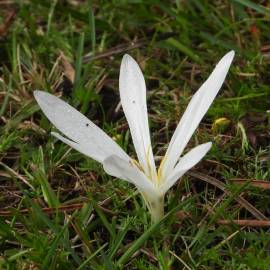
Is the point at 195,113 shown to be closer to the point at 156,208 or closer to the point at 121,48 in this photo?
the point at 156,208

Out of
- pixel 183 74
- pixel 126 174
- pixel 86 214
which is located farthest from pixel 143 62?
pixel 126 174

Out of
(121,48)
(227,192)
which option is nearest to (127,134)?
(227,192)

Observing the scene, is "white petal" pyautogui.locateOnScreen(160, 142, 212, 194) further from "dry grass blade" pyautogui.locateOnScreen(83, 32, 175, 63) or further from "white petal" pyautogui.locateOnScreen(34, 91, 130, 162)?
"dry grass blade" pyautogui.locateOnScreen(83, 32, 175, 63)

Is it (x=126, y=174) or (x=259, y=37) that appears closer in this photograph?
(x=126, y=174)

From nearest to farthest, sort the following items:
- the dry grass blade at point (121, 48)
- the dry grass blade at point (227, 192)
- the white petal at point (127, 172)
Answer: the white petal at point (127, 172) → the dry grass blade at point (227, 192) → the dry grass blade at point (121, 48)

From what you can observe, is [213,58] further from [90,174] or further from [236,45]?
[90,174]

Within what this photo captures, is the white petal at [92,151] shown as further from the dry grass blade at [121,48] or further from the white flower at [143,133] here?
the dry grass blade at [121,48]

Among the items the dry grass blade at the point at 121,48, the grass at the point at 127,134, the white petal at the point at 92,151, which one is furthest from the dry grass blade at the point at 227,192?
the dry grass blade at the point at 121,48
